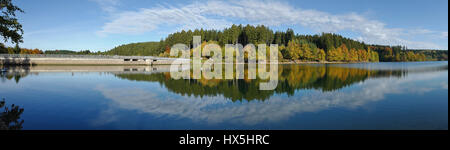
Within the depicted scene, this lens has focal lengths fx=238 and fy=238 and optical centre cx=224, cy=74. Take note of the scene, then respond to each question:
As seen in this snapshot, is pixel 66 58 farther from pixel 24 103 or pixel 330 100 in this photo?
pixel 330 100

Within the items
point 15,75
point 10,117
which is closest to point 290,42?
point 15,75

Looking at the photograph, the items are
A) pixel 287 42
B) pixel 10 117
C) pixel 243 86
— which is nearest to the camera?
pixel 10 117

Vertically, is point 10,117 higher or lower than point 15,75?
lower

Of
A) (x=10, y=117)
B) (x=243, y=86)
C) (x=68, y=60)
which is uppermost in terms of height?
(x=68, y=60)

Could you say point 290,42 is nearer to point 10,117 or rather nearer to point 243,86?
point 243,86

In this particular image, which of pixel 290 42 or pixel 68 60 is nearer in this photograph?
pixel 68 60

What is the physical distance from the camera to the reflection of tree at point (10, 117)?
7641 mm

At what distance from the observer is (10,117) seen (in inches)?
351

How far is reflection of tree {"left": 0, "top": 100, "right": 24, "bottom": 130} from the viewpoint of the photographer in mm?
7641

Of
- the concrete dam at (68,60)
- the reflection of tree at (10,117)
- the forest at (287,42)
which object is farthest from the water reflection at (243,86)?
the forest at (287,42)

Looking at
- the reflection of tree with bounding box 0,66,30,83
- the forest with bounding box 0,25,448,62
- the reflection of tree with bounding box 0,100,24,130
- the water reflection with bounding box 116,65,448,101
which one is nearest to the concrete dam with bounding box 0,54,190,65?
the reflection of tree with bounding box 0,66,30,83

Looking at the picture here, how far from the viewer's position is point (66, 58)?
61.9m
